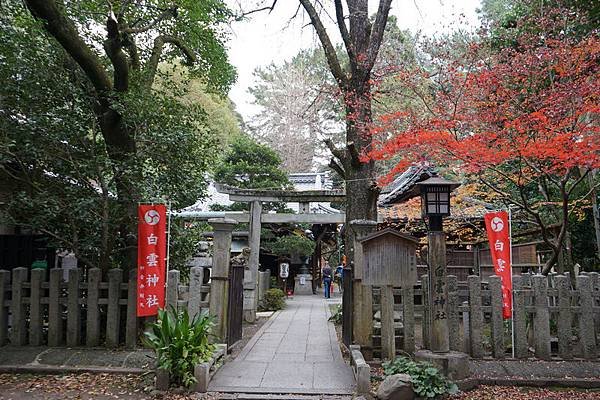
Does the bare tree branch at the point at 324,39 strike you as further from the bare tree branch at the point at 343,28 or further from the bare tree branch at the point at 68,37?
the bare tree branch at the point at 68,37

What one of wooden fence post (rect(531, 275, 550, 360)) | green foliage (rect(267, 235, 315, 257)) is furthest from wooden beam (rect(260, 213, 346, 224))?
wooden fence post (rect(531, 275, 550, 360))

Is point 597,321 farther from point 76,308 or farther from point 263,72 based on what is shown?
point 263,72

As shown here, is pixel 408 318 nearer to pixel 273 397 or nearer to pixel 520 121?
pixel 273 397

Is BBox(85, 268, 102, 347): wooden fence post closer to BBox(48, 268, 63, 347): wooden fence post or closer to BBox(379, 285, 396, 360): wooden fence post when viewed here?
BBox(48, 268, 63, 347): wooden fence post

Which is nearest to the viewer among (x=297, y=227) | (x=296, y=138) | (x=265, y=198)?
(x=265, y=198)

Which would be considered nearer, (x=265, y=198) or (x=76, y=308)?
(x=76, y=308)

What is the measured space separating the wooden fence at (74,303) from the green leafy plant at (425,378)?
11.2ft

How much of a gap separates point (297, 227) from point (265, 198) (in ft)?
28.5

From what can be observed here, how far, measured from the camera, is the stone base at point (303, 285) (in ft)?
85.0

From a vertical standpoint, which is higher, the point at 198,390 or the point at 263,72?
the point at 263,72

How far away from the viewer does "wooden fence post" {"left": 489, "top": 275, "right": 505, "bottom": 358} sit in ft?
24.4

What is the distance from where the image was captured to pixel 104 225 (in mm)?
7910

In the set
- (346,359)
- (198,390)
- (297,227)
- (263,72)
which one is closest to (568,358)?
(346,359)

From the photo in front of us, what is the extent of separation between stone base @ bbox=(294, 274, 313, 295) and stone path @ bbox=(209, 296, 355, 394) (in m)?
14.6
